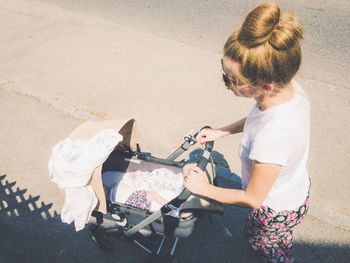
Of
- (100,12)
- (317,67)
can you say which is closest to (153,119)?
(317,67)

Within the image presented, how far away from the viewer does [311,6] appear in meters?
7.01

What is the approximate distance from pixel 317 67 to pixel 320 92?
0.72 m

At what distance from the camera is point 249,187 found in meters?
1.81

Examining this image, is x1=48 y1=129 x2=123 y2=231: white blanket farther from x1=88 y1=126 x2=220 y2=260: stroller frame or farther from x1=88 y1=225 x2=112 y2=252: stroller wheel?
x1=88 y1=225 x2=112 y2=252: stroller wheel

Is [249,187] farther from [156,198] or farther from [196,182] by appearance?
[156,198]

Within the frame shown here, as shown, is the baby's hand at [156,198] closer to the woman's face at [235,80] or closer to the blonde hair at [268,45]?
the woman's face at [235,80]

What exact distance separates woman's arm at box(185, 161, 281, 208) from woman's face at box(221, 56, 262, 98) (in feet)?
1.22

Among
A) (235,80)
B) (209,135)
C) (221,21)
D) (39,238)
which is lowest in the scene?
(39,238)

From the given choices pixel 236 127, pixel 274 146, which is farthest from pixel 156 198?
pixel 274 146

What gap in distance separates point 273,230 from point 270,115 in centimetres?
112

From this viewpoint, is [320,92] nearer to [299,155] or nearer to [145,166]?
[145,166]

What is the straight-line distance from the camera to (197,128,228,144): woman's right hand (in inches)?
103

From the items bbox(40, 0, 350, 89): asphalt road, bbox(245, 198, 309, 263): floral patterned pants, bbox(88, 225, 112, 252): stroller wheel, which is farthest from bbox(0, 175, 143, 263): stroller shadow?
bbox(40, 0, 350, 89): asphalt road

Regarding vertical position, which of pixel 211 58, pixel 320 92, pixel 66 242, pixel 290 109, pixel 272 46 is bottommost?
pixel 66 242
